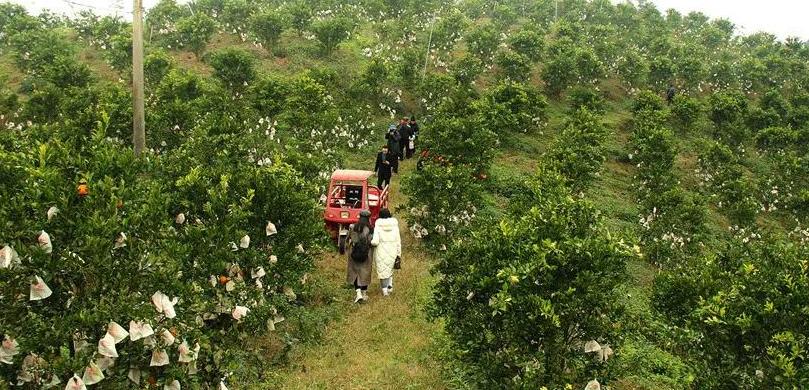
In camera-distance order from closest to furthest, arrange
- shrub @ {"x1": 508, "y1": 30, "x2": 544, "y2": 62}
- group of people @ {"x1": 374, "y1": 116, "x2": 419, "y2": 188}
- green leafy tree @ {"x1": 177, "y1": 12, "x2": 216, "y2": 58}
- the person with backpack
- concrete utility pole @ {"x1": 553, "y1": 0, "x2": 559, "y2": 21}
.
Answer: the person with backpack → group of people @ {"x1": 374, "y1": 116, "x2": 419, "y2": 188} → green leafy tree @ {"x1": 177, "y1": 12, "x2": 216, "y2": 58} → shrub @ {"x1": 508, "y1": 30, "x2": 544, "y2": 62} → concrete utility pole @ {"x1": 553, "y1": 0, "x2": 559, "y2": 21}

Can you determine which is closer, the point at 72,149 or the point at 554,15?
the point at 72,149

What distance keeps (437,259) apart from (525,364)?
7.78 m

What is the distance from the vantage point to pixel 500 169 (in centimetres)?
2530

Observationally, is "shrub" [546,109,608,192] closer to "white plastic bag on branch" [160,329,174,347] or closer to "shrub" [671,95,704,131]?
"shrub" [671,95,704,131]

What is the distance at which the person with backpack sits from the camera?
10898 millimetres

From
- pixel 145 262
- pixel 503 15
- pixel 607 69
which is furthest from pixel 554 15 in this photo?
pixel 145 262

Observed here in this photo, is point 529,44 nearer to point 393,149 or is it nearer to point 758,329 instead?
point 393,149

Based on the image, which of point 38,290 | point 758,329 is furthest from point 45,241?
point 758,329

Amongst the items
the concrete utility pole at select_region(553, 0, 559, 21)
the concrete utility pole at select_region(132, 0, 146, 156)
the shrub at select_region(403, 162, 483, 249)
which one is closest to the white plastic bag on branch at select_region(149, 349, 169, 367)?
the concrete utility pole at select_region(132, 0, 146, 156)

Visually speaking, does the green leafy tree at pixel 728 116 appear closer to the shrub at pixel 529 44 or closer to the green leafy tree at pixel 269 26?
A: the shrub at pixel 529 44

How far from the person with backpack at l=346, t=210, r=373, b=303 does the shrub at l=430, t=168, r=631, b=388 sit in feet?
11.1

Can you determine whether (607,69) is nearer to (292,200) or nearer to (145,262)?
(292,200)

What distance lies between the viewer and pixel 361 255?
36.0 feet

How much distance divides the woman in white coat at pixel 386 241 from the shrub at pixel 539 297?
132 inches
